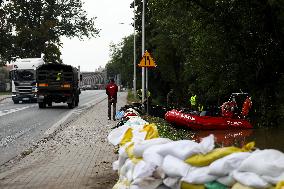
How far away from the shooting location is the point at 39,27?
65.3 meters

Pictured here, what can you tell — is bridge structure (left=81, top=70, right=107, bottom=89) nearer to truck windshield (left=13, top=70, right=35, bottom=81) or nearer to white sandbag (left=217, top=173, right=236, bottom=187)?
truck windshield (left=13, top=70, right=35, bottom=81)

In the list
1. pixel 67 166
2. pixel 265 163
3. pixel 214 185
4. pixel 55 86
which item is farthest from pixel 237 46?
pixel 265 163

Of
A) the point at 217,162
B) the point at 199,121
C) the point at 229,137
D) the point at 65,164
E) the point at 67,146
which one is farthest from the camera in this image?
the point at 199,121

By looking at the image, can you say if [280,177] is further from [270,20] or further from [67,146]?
[270,20]

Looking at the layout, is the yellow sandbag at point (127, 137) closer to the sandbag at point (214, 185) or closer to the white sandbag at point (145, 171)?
the white sandbag at point (145, 171)

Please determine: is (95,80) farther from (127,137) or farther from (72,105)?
(127,137)

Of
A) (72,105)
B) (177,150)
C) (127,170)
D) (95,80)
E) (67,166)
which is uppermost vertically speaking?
(177,150)

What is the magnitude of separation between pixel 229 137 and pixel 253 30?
31.8 feet

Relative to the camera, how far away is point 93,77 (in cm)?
13362

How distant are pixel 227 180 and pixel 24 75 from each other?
39.9m

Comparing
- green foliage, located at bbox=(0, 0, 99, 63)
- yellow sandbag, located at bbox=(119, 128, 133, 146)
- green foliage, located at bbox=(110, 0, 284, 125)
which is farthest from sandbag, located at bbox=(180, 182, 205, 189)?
green foliage, located at bbox=(0, 0, 99, 63)

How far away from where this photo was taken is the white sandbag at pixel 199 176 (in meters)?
5.13

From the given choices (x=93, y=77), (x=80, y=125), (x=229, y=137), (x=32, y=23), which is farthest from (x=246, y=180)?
(x=93, y=77)

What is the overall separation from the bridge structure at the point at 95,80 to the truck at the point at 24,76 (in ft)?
284
